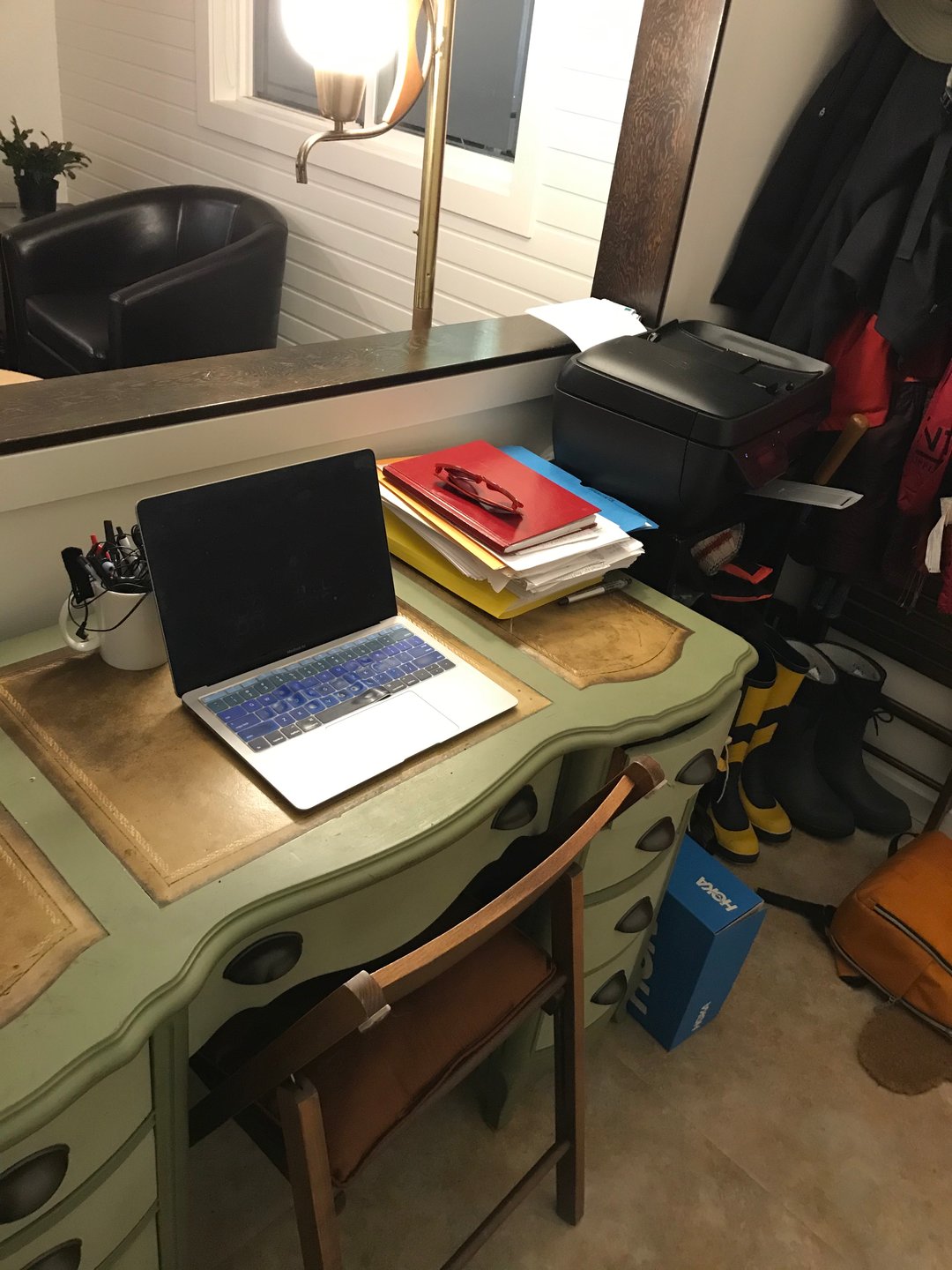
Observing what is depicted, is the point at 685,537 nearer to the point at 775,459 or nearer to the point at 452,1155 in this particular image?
the point at 775,459

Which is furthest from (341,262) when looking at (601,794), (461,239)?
(601,794)

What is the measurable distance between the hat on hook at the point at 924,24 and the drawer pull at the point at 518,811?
137cm

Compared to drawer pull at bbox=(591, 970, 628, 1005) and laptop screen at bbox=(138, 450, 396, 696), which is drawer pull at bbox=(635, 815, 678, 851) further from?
laptop screen at bbox=(138, 450, 396, 696)

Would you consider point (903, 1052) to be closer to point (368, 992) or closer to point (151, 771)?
point (368, 992)

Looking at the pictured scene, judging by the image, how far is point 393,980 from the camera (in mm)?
796

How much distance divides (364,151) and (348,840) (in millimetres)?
2310

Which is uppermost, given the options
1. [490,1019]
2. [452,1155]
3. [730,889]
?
[490,1019]

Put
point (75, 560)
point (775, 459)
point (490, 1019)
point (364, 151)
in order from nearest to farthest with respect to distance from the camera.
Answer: point (75, 560) < point (490, 1019) < point (775, 459) < point (364, 151)

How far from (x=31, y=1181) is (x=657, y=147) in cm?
161

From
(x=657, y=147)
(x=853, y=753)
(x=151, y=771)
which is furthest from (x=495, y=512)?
(x=853, y=753)

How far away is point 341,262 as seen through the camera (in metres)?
2.88

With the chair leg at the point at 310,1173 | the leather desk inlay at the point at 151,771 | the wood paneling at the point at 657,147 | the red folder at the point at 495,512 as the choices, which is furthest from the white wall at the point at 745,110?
the chair leg at the point at 310,1173

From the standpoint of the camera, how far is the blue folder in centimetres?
140

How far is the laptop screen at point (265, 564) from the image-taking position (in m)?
0.99
